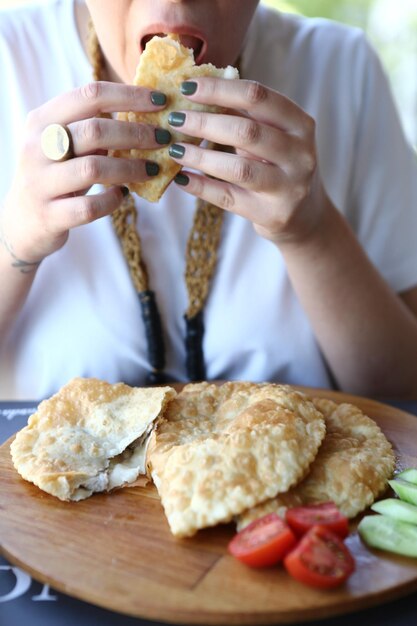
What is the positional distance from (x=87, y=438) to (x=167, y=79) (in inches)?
31.1

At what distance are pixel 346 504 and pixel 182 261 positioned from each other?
111 centimetres

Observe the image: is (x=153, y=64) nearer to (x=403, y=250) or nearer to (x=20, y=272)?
(x=20, y=272)

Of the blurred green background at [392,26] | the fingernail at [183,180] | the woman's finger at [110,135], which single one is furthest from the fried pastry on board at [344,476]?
the blurred green background at [392,26]

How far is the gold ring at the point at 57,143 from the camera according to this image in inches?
59.5

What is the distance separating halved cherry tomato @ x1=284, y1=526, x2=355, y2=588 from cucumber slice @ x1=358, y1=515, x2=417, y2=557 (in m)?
0.09

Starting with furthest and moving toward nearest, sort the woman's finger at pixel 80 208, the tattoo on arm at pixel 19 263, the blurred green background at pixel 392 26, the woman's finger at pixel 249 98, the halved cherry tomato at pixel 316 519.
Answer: the blurred green background at pixel 392 26 < the tattoo on arm at pixel 19 263 < the woman's finger at pixel 80 208 < the woman's finger at pixel 249 98 < the halved cherry tomato at pixel 316 519

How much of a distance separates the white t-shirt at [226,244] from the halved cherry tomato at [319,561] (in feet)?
3.46

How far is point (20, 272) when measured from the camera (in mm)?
1880

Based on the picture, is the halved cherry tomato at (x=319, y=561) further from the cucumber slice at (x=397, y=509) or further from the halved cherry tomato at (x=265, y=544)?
the cucumber slice at (x=397, y=509)

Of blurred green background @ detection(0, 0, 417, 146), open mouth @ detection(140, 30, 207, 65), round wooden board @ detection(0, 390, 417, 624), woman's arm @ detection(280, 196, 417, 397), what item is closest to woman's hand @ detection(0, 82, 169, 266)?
open mouth @ detection(140, 30, 207, 65)

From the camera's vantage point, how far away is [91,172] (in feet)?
4.91

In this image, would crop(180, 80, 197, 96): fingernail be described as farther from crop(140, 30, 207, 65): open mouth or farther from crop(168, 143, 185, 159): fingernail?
crop(140, 30, 207, 65): open mouth

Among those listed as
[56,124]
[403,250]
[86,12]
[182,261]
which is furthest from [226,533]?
[86,12]

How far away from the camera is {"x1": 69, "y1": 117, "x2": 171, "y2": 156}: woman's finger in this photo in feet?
4.86
